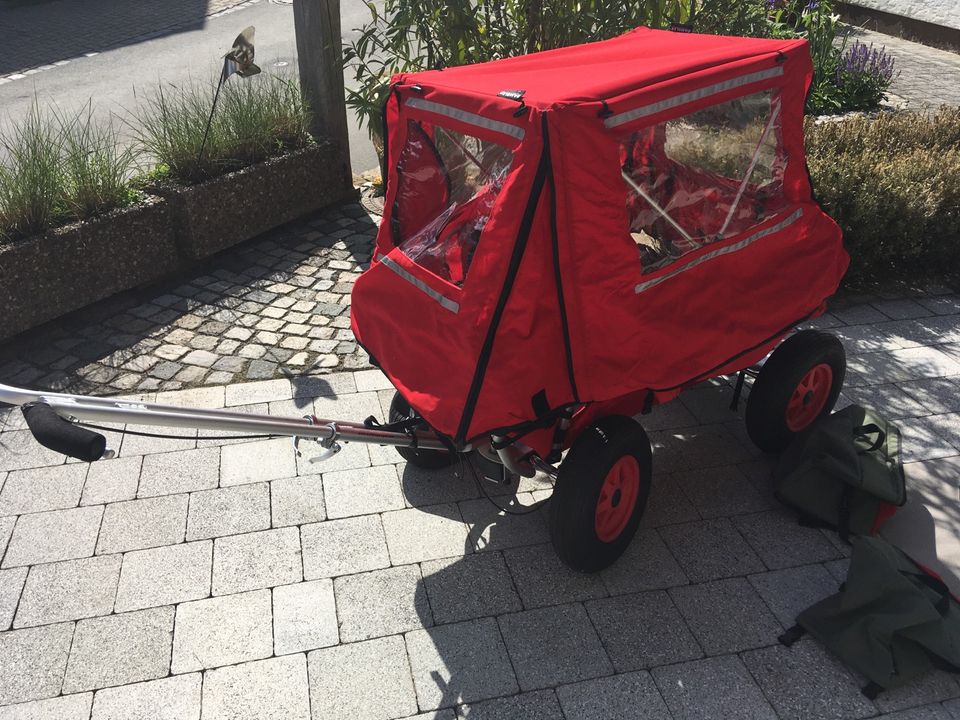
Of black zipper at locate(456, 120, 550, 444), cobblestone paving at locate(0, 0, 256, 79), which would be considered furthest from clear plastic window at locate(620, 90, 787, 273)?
cobblestone paving at locate(0, 0, 256, 79)

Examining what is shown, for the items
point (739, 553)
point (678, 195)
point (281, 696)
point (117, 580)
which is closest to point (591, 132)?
point (678, 195)

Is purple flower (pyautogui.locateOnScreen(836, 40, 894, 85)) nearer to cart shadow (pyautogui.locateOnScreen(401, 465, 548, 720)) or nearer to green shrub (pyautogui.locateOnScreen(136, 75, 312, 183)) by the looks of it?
green shrub (pyautogui.locateOnScreen(136, 75, 312, 183))

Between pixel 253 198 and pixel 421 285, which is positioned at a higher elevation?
pixel 421 285

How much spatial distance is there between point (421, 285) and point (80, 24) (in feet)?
46.9

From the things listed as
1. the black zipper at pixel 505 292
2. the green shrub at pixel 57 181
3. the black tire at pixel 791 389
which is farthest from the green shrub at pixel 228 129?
the black tire at pixel 791 389

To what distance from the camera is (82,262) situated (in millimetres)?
5922

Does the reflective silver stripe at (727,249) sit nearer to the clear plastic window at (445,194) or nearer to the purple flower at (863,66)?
the clear plastic window at (445,194)

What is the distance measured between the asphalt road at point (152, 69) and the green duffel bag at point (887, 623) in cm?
670

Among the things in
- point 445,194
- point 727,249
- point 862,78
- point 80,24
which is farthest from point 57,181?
point 80,24

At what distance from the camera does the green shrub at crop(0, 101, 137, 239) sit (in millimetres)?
5691

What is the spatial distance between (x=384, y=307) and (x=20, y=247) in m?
3.10

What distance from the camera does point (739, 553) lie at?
4156 mm

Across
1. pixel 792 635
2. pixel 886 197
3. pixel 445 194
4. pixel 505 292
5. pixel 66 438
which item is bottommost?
pixel 792 635

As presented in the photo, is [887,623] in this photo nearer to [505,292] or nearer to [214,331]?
[505,292]
